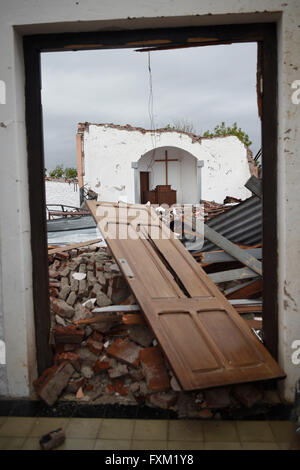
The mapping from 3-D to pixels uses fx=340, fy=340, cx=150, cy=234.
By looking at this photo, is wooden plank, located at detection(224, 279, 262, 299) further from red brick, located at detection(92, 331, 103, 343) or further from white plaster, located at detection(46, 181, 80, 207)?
white plaster, located at detection(46, 181, 80, 207)

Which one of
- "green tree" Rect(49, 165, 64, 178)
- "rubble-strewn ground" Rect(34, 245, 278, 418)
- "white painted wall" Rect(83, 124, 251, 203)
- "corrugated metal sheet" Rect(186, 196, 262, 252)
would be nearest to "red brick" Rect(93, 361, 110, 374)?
"rubble-strewn ground" Rect(34, 245, 278, 418)

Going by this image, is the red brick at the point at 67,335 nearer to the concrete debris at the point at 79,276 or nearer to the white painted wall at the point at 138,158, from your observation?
the concrete debris at the point at 79,276

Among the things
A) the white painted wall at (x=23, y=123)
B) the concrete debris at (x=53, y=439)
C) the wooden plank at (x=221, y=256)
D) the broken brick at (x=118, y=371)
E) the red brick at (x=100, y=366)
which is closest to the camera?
the concrete debris at (x=53, y=439)

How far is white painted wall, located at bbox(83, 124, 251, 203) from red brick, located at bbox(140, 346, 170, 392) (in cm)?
1214

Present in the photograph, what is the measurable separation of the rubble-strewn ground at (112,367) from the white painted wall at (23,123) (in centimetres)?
34

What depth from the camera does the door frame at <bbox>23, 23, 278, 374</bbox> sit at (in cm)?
276

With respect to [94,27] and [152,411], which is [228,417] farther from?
[94,27]

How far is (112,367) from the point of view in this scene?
10.4ft

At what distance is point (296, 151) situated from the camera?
2.63 m

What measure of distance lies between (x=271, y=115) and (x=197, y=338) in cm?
195

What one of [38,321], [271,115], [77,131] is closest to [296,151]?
[271,115]

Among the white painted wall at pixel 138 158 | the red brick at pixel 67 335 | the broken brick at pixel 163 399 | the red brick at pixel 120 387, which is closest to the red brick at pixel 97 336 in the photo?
the red brick at pixel 67 335

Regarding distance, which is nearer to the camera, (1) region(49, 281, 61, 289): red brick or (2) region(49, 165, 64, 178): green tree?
(1) region(49, 281, 61, 289): red brick

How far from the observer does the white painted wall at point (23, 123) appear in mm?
2594
